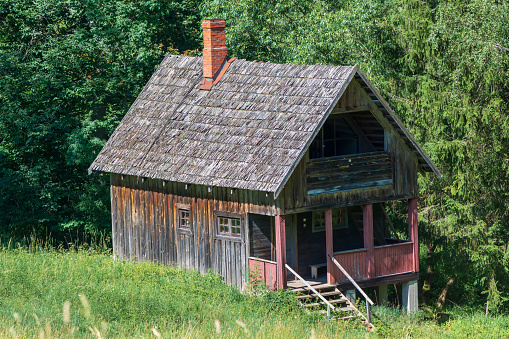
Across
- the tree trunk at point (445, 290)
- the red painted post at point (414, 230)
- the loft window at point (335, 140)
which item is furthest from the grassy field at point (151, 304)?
the tree trunk at point (445, 290)

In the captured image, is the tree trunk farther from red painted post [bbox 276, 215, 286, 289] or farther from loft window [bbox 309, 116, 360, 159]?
red painted post [bbox 276, 215, 286, 289]

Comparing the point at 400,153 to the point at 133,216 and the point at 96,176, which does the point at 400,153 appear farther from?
the point at 96,176

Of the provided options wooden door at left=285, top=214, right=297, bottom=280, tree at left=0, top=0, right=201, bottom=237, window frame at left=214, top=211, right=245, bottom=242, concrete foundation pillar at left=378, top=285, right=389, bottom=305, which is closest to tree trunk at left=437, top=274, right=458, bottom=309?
concrete foundation pillar at left=378, top=285, right=389, bottom=305

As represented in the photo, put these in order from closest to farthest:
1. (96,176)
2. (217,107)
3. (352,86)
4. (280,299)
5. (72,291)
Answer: (72,291), (280,299), (352,86), (217,107), (96,176)

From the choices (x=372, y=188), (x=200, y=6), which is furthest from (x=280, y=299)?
(x=200, y=6)

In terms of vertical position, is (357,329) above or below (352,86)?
below

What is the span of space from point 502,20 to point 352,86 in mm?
7517

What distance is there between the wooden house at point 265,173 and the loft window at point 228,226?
0.11ft

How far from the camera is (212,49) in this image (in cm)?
2627

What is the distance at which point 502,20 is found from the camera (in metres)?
27.6

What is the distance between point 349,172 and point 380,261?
2.91 metres

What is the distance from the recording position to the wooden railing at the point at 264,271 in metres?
22.7

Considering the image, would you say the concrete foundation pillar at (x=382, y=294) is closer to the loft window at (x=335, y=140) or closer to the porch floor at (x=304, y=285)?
the porch floor at (x=304, y=285)

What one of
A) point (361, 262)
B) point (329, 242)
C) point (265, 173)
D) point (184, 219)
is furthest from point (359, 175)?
point (184, 219)
